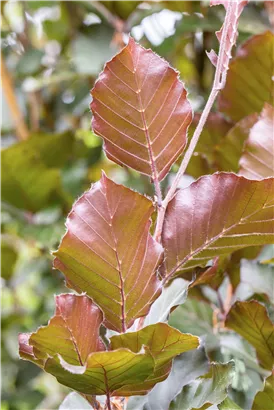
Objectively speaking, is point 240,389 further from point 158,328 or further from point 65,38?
point 65,38

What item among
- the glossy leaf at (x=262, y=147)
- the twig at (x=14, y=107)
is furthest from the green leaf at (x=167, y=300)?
the twig at (x=14, y=107)

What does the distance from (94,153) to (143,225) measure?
0.93 meters

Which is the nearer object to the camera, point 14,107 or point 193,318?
point 193,318

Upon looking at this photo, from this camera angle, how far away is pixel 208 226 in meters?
0.45

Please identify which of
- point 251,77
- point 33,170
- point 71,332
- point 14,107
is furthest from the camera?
point 14,107

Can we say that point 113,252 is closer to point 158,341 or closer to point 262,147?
point 158,341

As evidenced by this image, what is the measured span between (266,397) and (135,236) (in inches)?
7.6

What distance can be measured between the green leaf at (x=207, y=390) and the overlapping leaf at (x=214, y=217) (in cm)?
9

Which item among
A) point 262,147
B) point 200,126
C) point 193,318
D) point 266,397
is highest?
point 200,126

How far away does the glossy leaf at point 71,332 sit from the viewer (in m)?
0.39

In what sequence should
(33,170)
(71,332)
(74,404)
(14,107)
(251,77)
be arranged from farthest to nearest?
(14,107), (33,170), (251,77), (74,404), (71,332)

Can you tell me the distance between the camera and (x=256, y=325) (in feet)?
1.74

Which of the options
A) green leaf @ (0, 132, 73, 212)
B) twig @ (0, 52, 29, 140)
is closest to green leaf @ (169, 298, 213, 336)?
green leaf @ (0, 132, 73, 212)

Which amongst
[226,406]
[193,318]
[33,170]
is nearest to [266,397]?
[226,406]
